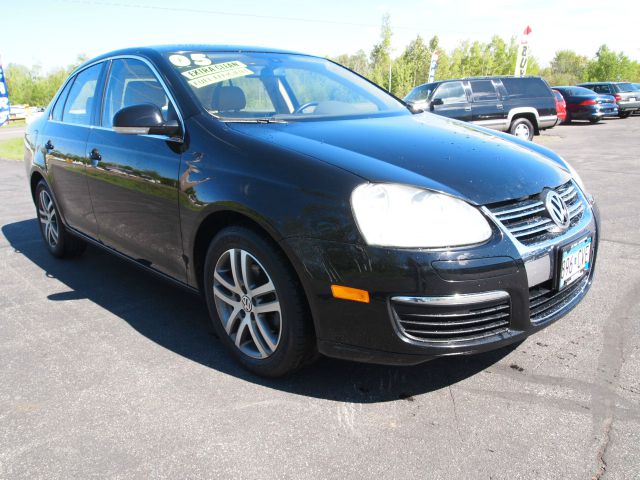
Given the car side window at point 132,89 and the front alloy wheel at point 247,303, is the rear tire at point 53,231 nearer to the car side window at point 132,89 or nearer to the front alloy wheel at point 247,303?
the car side window at point 132,89

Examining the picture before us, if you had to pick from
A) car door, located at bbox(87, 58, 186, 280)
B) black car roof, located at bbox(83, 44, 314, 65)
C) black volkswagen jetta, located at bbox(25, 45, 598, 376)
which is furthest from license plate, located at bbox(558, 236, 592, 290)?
black car roof, located at bbox(83, 44, 314, 65)

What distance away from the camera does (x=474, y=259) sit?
7.04 ft

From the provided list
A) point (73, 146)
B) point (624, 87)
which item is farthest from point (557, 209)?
point (624, 87)

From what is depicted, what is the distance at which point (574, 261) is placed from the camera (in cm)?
257

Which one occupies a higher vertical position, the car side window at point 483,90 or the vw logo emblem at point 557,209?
the car side window at point 483,90

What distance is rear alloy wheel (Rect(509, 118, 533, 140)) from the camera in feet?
44.2

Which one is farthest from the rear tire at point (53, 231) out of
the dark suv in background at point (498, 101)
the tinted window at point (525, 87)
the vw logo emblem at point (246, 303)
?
the tinted window at point (525, 87)

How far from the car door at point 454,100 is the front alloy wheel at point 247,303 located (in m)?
10.9

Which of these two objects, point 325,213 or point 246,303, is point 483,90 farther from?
point 325,213

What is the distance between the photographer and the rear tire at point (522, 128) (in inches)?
531

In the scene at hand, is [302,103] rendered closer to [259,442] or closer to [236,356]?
[236,356]

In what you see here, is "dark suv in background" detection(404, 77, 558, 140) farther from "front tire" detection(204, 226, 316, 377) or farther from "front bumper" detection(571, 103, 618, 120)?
"front tire" detection(204, 226, 316, 377)

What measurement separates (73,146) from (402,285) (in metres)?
2.95

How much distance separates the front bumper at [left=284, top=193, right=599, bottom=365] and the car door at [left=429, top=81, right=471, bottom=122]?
11.1 meters
